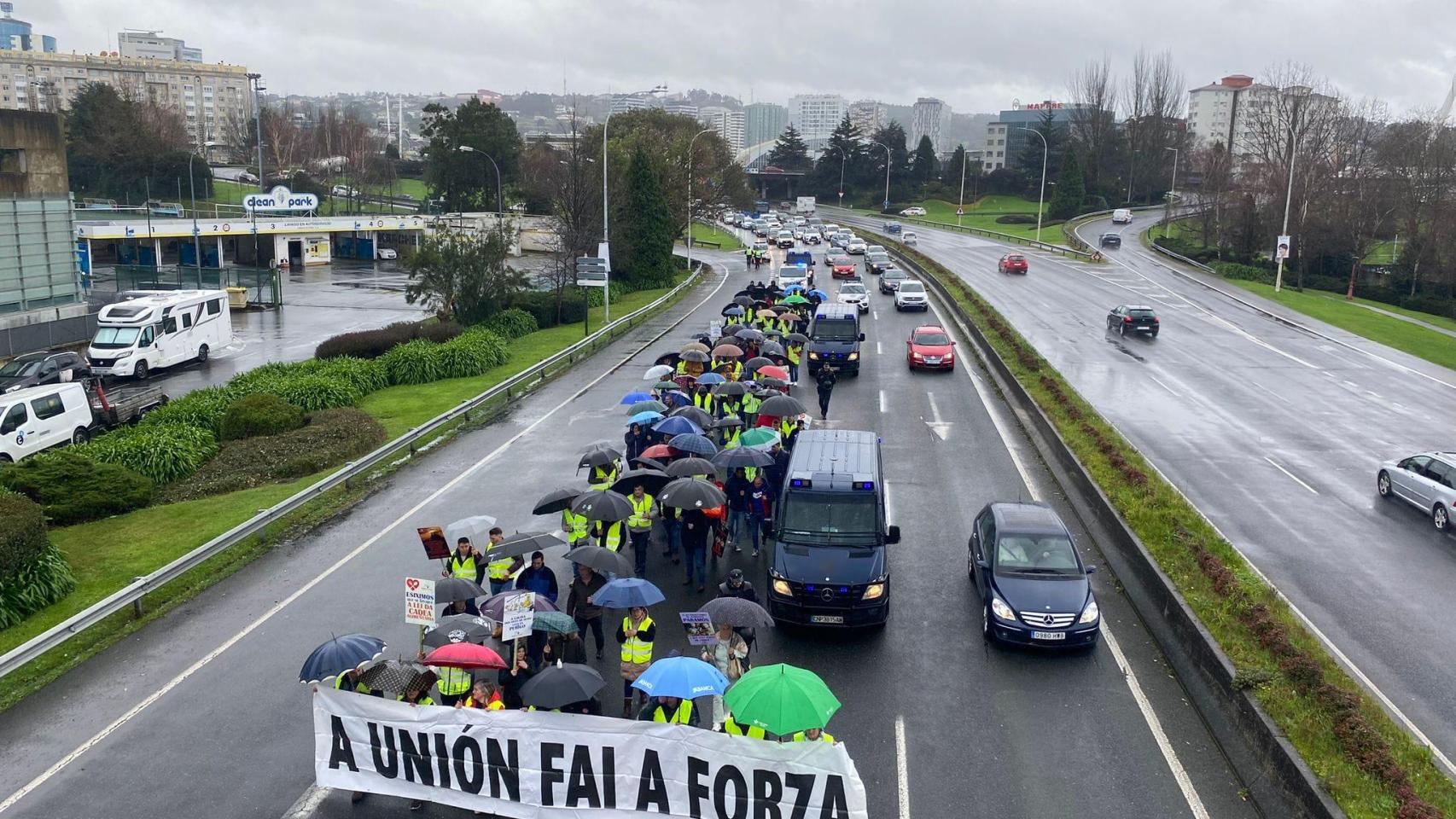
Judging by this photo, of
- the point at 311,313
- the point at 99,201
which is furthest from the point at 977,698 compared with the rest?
the point at 99,201

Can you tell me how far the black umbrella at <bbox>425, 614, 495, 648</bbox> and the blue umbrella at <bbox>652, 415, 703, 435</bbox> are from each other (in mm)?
7998

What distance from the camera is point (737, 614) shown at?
1131cm

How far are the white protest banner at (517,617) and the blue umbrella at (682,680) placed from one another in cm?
167

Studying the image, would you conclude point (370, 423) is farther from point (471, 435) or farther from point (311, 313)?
point (311, 313)

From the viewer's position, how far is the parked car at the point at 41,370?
30.7 meters

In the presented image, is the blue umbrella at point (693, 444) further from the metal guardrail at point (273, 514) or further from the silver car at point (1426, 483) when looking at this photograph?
the silver car at point (1426, 483)

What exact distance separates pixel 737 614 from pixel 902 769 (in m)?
2.31

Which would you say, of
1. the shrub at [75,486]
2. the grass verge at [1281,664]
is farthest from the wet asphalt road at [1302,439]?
the shrub at [75,486]

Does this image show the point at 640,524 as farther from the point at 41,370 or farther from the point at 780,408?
the point at 41,370

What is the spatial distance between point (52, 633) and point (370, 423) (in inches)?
511

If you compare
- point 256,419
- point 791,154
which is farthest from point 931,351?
point 791,154

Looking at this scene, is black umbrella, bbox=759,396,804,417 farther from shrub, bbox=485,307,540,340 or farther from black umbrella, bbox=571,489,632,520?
shrub, bbox=485,307,540,340

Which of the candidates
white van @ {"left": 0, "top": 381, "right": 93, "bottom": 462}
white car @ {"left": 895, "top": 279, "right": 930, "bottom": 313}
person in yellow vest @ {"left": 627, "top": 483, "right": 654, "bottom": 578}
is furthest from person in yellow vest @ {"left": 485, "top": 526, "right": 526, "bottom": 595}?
white car @ {"left": 895, "top": 279, "right": 930, "bottom": 313}

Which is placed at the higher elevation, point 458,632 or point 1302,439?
point 458,632
